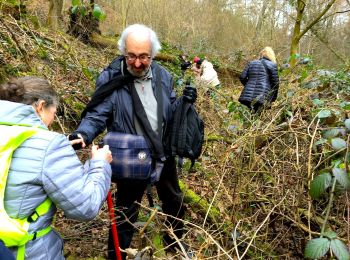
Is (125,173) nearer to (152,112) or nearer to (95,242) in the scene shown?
(152,112)

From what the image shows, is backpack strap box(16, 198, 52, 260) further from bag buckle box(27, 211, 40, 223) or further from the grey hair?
the grey hair

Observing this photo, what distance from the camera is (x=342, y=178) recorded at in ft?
5.97

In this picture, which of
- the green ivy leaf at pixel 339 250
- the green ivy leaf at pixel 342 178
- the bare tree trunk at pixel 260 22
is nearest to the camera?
the green ivy leaf at pixel 339 250

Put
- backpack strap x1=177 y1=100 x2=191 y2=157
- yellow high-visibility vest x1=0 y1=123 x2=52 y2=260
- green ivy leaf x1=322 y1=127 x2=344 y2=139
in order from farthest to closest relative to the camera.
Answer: backpack strap x1=177 y1=100 x2=191 y2=157
green ivy leaf x1=322 y1=127 x2=344 y2=139
yellow high-visibility vest x1=0 y1=123 x2=52 y2=260

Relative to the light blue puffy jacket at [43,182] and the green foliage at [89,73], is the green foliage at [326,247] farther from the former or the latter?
the green foliage at [89,73]

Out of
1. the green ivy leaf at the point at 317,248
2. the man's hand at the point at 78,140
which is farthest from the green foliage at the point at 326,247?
the man's hand at the point at 78,140

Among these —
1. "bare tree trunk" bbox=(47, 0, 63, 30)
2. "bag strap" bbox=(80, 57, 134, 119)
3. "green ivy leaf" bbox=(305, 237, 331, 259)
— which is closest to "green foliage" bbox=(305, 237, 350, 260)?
"green ivy leaf" bbox=(305, 237, 331, 259)

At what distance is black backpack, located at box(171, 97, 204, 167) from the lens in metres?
2.63

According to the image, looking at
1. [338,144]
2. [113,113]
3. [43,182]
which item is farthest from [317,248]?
[113,113]

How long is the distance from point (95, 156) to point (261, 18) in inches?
612

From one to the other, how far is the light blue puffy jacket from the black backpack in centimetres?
101

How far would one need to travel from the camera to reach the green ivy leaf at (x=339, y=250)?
167 centimetres

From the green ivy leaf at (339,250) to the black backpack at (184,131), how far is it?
120 centimetres

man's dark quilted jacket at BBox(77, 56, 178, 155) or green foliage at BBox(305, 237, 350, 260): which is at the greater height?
man's dark quilted jacket at BBox(77, 56, 178, 155)
